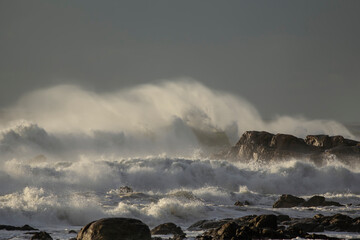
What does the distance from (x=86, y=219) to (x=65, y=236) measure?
6020 millimetres

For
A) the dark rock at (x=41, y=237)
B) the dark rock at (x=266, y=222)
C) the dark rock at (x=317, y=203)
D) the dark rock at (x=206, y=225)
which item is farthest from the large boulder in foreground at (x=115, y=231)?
the dark rock at (x=317, y=203)

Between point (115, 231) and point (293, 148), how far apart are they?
56573 mm

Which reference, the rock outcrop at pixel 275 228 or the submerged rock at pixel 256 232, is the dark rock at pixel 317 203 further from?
the submerged rock at pixel 256 232

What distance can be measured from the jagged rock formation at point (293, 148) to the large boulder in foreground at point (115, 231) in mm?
50287

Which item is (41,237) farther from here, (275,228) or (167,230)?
(275,228)

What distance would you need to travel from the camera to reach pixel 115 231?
14789 millimetres

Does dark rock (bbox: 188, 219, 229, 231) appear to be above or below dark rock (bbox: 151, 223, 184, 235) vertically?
above

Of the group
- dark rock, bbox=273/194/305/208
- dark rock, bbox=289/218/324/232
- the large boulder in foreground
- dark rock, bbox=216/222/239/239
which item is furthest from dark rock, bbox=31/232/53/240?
dark rock, bbox=273/194/305/208

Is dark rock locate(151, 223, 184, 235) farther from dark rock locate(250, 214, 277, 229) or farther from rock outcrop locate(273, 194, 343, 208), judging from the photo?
rock outcrop locate(273, 194, 343, 208)

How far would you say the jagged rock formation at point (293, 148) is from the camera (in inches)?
2495

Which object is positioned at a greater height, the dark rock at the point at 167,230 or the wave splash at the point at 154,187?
the wave splash at the point at 154,187

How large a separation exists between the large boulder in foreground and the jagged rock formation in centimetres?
5029

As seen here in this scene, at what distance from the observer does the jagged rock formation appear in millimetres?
63375

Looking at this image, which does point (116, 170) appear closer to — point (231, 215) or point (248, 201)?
point (248, 201)
